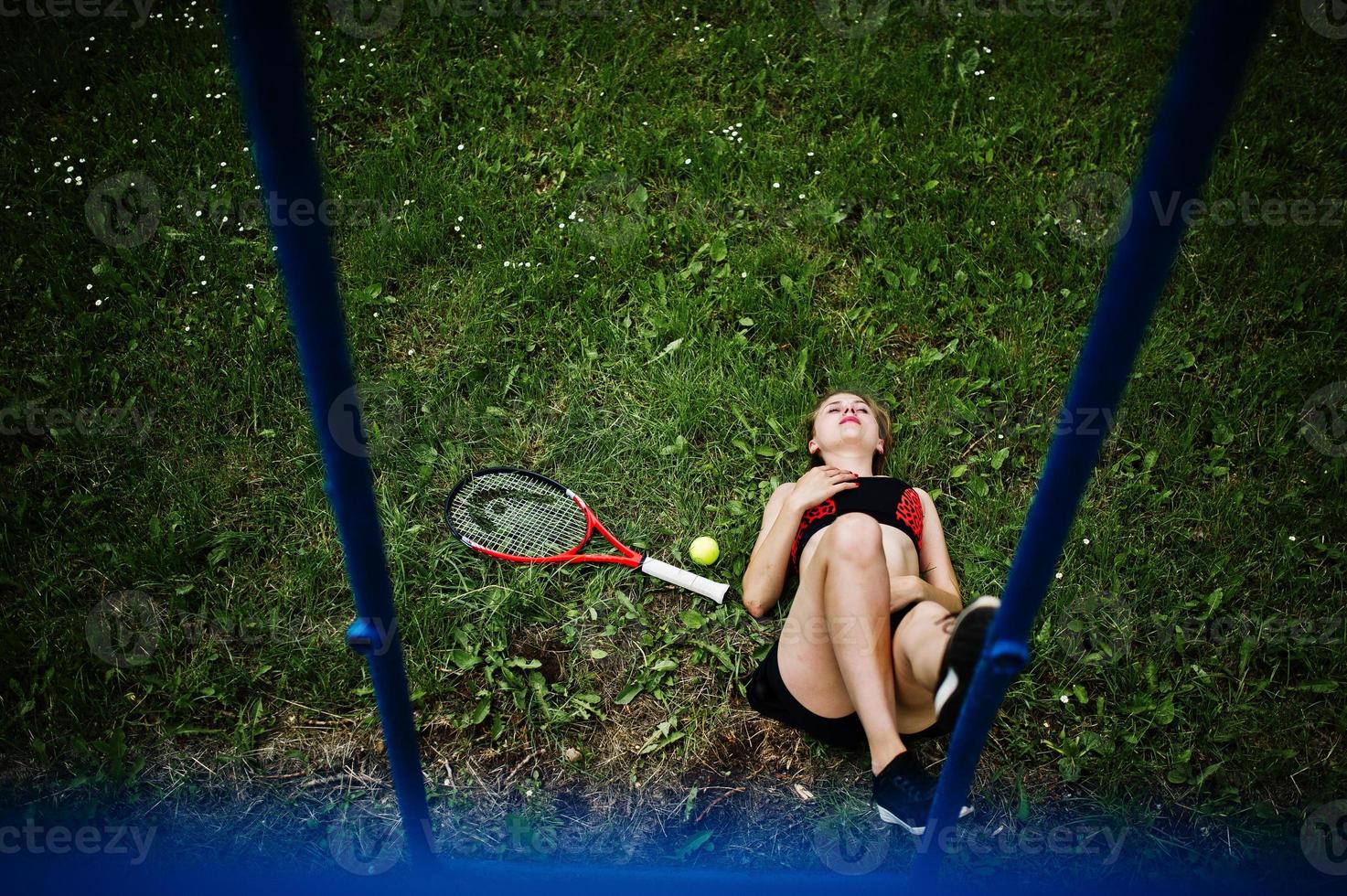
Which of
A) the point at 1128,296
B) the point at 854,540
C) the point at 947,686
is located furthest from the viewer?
the point at 854,540

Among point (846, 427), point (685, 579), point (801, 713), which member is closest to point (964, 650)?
point (801, 713)

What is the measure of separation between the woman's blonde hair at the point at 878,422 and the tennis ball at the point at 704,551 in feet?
1.71

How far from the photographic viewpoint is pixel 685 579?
10.8 feet

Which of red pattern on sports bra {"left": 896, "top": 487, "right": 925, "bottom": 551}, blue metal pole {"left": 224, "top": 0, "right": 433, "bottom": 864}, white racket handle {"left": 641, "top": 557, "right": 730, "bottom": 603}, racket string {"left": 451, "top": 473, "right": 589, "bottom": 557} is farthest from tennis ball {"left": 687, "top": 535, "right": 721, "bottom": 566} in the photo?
blue metal pole {"left": 224, "top": 0, "right": 433, "bottom": 864}

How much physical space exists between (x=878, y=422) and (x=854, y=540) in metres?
0.89

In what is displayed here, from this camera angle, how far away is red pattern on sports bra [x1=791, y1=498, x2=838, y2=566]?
318 cm

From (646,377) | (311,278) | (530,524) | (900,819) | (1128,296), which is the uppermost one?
(1128,296)

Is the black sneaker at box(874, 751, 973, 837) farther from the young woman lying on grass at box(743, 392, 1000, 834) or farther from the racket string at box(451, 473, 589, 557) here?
the racket string at box(451, 473, 589, 557)

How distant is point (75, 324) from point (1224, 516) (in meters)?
4.68

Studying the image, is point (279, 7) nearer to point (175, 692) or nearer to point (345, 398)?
point (345, 398)

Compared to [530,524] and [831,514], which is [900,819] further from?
[530,524]

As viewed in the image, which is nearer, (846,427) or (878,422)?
(846,427)

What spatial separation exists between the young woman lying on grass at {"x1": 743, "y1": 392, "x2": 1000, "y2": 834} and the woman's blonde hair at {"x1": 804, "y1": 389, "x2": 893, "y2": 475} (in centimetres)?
14

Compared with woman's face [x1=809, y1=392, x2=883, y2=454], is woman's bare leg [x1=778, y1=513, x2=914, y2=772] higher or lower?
lower
